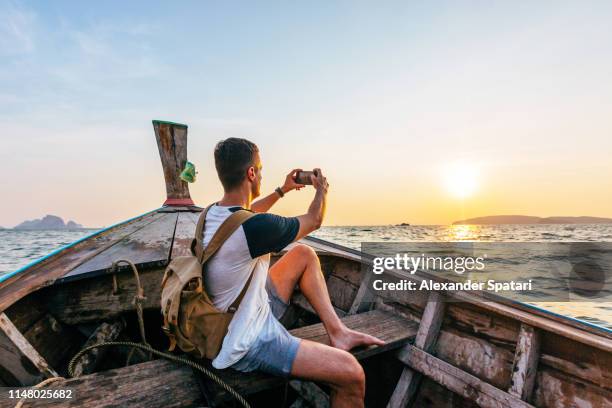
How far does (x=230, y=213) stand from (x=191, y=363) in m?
0.88

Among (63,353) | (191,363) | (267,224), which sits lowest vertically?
(63,353)

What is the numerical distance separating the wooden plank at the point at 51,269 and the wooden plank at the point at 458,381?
2863 mm

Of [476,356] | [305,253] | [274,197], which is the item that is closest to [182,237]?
[274,197]

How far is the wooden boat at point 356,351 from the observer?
1865mm

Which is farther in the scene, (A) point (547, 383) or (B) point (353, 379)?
(A) point (547, 383)

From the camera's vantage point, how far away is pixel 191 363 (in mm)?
1847

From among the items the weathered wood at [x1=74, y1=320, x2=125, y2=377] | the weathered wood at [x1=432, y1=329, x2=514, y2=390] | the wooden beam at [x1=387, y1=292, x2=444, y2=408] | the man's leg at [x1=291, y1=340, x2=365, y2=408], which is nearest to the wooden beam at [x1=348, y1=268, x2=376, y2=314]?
the wooden beam at [x1=387, y1=292, x2=444, y2=408]

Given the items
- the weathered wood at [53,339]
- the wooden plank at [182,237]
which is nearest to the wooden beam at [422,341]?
the wooden plank at [182,237]

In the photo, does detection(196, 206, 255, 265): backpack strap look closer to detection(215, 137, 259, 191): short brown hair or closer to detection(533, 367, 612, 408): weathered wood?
detection(215, 137, 259, 191): short brown hair

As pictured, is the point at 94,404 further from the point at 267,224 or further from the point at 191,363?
the point at 267,224

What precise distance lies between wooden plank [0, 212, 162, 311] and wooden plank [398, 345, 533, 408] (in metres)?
2.86

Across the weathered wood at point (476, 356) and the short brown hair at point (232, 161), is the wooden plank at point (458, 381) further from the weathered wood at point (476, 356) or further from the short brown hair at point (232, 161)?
the short brown hair at point (232, 161)

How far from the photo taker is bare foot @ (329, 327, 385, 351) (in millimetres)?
2205

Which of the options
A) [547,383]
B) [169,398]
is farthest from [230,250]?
[547,383]
